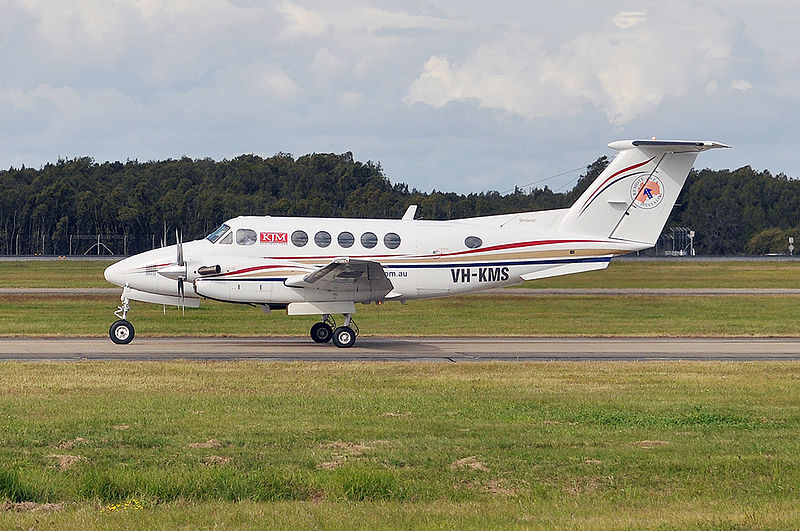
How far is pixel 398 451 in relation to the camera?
A: 1196cm

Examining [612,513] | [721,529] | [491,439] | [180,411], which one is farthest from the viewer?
[180,411]

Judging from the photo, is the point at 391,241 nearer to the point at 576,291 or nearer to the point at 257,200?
the point at 576,291

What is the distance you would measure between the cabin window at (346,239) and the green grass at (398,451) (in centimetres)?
798

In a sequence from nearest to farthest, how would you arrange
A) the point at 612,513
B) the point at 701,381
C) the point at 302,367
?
1. the point at 612,513
2. the point at 701,381
3. the point at 302,367

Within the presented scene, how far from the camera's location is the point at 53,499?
383 inches

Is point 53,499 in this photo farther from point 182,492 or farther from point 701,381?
point 701,381

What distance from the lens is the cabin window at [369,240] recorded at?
88.3 ft

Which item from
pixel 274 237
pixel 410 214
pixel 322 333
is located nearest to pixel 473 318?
pixel 410 214

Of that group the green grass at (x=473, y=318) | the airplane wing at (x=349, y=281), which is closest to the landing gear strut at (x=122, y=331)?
the green grass at (x=473, y=318)

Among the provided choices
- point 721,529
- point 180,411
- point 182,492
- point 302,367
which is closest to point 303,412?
point 180,411

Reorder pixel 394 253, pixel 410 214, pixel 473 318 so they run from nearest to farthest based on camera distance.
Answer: pixel 394 253 < pixel 410 214 < pixel 473 318

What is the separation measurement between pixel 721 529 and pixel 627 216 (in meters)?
20.5

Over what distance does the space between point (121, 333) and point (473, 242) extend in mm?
10011

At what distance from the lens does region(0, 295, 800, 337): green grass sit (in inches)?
1262
